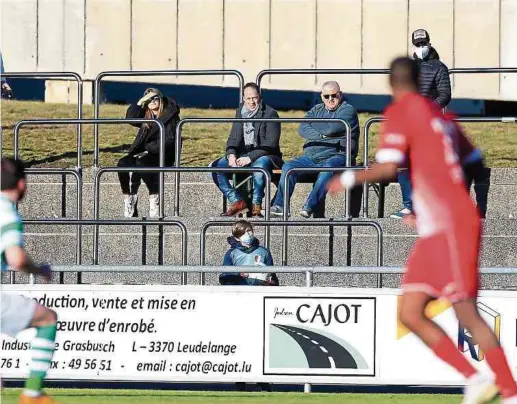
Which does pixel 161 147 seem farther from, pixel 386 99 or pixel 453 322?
pixel 386 99

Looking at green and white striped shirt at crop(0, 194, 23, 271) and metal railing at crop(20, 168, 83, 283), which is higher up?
metal railing at crop(20, 168, 83, 283)

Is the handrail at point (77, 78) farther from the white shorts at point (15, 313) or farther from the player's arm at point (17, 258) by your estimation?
the player's arm at point (17, 258)

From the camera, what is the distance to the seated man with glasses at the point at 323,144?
15.7 meters

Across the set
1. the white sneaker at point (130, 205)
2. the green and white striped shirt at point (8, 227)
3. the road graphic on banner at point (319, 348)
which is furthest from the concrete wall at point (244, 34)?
the green and white striped shirt at point (8, 227)

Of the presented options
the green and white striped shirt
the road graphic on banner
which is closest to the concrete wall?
the road graphic on banner

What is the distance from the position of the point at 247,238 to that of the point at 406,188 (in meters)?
2.01

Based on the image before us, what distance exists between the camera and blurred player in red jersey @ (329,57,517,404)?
28.7ft

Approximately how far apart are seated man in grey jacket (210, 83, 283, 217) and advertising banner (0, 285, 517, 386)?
2.69 metres

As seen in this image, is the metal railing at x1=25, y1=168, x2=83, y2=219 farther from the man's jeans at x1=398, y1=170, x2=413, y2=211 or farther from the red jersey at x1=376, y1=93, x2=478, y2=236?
the red jersey at x1=376, y1=93, x2=478, y2=236

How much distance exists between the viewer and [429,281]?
876 cm

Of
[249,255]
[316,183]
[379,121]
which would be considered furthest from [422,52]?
[249,255]

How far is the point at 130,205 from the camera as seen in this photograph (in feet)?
54.3

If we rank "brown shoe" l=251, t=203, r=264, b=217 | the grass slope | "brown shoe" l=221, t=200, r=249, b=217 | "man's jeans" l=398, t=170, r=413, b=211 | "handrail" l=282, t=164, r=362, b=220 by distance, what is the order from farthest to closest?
the grass slope, "brown shoe" l=221, t=200, r=249, b=217, "brown shoe" l=251, t=203, r=264, b=217, "man's jeans" l=398, t=170, r=413, b=211, "handrail" l=282, t=164, r=362, b=220

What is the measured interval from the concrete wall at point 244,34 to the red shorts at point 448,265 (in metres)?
14.2
